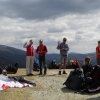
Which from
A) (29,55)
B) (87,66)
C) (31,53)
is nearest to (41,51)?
(31,53)

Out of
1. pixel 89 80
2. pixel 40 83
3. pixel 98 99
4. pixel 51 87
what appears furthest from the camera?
pixel 40 83

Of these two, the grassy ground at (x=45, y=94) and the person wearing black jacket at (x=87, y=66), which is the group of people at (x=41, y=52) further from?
the person wearing black jacket at (x=87, y=66)

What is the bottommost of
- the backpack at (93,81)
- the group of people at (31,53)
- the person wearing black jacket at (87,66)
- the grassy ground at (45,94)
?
the grassy ground at (45,94)

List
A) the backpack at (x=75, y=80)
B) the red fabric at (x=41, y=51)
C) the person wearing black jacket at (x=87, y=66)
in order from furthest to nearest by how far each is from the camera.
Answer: the red fabric at (x=41, y=51) → the person wearing black jacket at (x=87, y=66) → the backpack at (x=75, y=80)

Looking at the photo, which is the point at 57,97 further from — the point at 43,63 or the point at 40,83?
the point at 43,63

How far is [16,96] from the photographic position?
9188 mm

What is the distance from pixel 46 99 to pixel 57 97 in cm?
45

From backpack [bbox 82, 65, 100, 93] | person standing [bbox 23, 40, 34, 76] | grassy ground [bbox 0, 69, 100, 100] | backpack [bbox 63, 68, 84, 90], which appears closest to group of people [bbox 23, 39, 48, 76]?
person standing [bbox 23, 40, 34, 76]

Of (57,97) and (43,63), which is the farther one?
(43,63)

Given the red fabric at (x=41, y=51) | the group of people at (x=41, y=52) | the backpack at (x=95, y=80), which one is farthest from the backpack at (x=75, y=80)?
the red fabric at (x=41, y=51)

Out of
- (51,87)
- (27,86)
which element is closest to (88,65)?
(51,87)

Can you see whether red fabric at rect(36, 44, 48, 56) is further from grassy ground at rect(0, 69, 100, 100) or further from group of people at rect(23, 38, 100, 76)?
grassy ground at rect(0, 69, 100, 100)

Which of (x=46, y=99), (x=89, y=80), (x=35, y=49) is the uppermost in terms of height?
(x=35, y=49)

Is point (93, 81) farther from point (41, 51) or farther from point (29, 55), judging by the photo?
point (29, 55)
